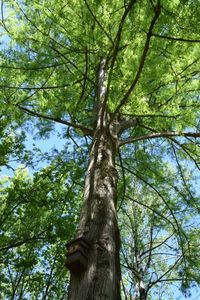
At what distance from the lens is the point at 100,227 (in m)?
2.69

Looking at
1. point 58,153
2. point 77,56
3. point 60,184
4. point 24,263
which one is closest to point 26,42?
point 77,56

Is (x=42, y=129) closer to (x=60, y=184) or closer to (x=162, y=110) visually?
(x=60, y=184)

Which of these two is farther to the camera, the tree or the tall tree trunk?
the tree

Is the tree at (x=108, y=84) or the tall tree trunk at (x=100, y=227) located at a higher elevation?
the tree at (x=108, y=84)

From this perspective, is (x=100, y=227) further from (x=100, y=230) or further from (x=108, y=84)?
(x=108, y=84)

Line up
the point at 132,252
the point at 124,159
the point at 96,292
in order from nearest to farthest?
1. the point at 96,292
2. the point at 124,159
3. the point at 132,252

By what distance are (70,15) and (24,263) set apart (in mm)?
4158

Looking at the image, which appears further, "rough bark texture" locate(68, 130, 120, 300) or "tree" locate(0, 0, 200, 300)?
"tree" locate(0, 0, 200, 300)

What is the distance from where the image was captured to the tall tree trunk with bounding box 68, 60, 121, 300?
220 cm

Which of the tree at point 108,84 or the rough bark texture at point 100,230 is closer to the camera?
the rough bark texture at point 100,230

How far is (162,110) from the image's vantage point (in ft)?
13.7

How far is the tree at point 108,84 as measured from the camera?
281 cm

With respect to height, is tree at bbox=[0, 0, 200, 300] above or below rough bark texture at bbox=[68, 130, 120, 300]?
above

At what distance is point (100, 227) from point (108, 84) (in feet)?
5.12
